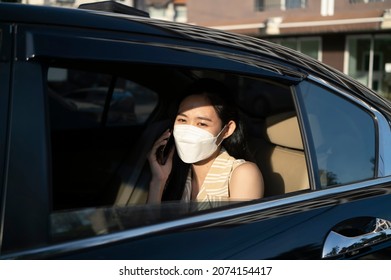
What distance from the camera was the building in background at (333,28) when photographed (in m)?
15.4

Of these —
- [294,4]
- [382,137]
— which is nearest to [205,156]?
[382,137]

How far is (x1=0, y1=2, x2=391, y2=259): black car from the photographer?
1.22m

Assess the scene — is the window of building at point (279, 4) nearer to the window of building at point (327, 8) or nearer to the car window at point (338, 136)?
the window of building at point (327, 8)

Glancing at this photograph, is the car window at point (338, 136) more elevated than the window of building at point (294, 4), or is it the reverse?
the window of building at point (294, 4)

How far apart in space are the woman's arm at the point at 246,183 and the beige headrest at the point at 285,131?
0.19m

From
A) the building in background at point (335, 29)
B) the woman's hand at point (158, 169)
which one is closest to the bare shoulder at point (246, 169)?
the woman's hand at point (158, 169)

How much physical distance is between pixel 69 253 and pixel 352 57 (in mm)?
16627

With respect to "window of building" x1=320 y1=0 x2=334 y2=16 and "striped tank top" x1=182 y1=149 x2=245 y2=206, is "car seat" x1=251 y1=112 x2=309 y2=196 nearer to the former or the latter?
"striped tank top" x1=182 y1=149 x2=245 y2=206

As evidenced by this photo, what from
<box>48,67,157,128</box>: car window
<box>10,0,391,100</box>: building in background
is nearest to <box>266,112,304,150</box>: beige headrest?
<box>48,67,157,128</box>: car window

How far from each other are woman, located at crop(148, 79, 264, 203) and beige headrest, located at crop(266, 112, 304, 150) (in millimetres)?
150

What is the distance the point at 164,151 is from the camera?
2.26m
